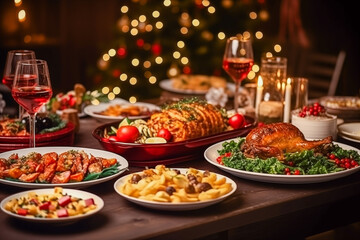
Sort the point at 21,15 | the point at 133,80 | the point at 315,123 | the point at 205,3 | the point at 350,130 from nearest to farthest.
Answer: the point at 315,123 < the point at 350,130 < the point at 205,3 < the point at 133,80 < the point at 21,15

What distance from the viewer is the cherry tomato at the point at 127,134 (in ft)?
8.41

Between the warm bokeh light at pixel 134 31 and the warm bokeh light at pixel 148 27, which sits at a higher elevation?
the warm bokeh light at pixel 148 27

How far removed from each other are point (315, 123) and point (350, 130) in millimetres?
321

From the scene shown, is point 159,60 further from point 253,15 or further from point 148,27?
point 253,15

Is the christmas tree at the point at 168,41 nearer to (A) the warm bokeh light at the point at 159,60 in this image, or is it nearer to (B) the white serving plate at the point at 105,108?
(A) the warm bokeh light at the point at 159,60

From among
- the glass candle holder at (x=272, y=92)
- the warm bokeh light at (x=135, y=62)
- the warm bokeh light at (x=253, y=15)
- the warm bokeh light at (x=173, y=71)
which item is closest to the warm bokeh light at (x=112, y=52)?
the warm bokeh light at (x=135, y=62)

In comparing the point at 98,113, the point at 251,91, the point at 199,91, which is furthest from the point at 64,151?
the point at 199,91

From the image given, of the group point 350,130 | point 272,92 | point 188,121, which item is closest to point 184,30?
point 272,92

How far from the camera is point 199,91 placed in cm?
414

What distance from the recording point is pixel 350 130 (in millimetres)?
3066

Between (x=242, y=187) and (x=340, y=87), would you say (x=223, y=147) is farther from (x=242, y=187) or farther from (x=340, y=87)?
(x=340, y=87)

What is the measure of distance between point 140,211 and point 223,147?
0.71 meters

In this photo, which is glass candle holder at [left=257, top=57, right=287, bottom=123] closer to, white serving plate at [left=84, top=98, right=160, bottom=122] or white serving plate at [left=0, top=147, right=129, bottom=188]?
white serving plate at [left=84, top=98, right=160, bottom=122]

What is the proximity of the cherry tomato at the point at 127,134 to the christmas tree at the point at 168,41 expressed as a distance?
365 centimetres
